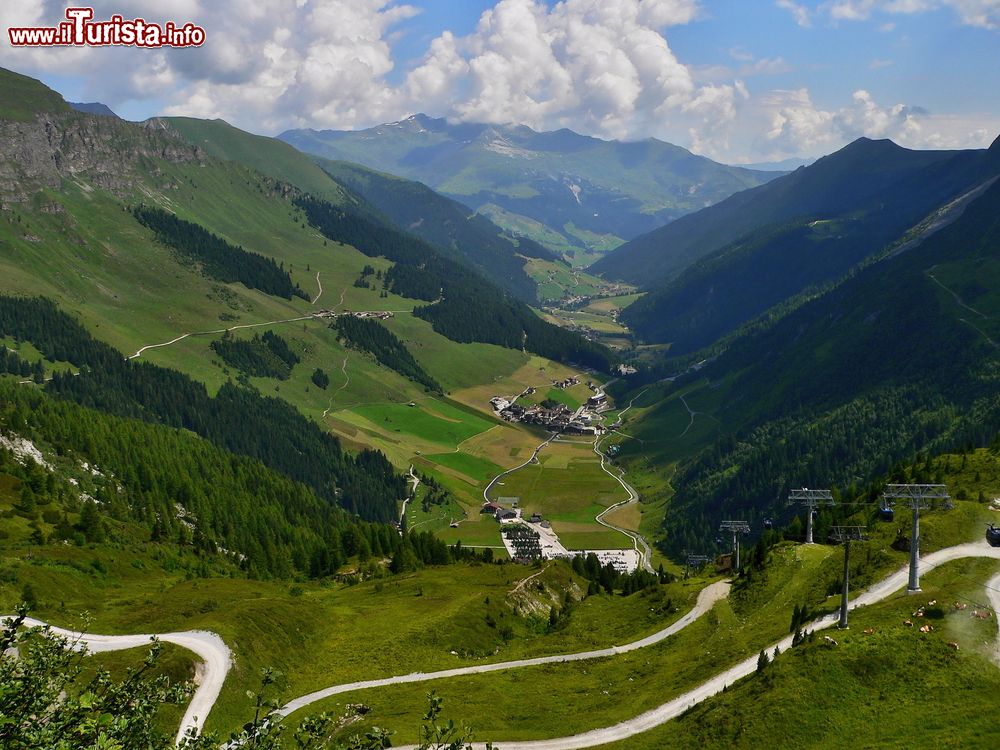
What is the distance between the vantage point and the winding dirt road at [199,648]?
77.1m

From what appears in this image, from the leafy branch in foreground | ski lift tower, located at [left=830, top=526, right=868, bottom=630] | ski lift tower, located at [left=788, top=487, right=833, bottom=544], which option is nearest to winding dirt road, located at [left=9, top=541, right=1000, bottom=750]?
ski lift tower, located at [left=830, top=526, right=868, bottom=630]

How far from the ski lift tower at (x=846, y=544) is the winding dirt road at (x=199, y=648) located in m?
61.3

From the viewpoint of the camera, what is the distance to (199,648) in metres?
86.3

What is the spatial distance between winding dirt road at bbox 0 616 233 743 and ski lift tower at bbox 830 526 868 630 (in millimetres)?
61278

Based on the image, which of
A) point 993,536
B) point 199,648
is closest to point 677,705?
point 993,536

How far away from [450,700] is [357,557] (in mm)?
93412

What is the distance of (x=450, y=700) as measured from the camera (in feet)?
275

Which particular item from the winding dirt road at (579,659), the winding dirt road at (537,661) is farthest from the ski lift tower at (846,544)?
the winding dirt road at (537,661)

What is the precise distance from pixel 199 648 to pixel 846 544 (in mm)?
68282

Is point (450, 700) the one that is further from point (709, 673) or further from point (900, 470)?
point (900, 470)

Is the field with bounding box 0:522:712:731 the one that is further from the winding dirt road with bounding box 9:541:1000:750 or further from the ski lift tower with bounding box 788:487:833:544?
the ski lift tower with bounding box 788:487:833:544

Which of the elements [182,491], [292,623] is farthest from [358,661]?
[182,491]

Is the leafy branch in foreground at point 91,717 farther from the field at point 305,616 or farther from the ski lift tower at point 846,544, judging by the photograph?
the ski lift tower at point 846,544

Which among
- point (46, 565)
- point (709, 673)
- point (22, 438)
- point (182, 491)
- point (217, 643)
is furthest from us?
point (182, 491)
